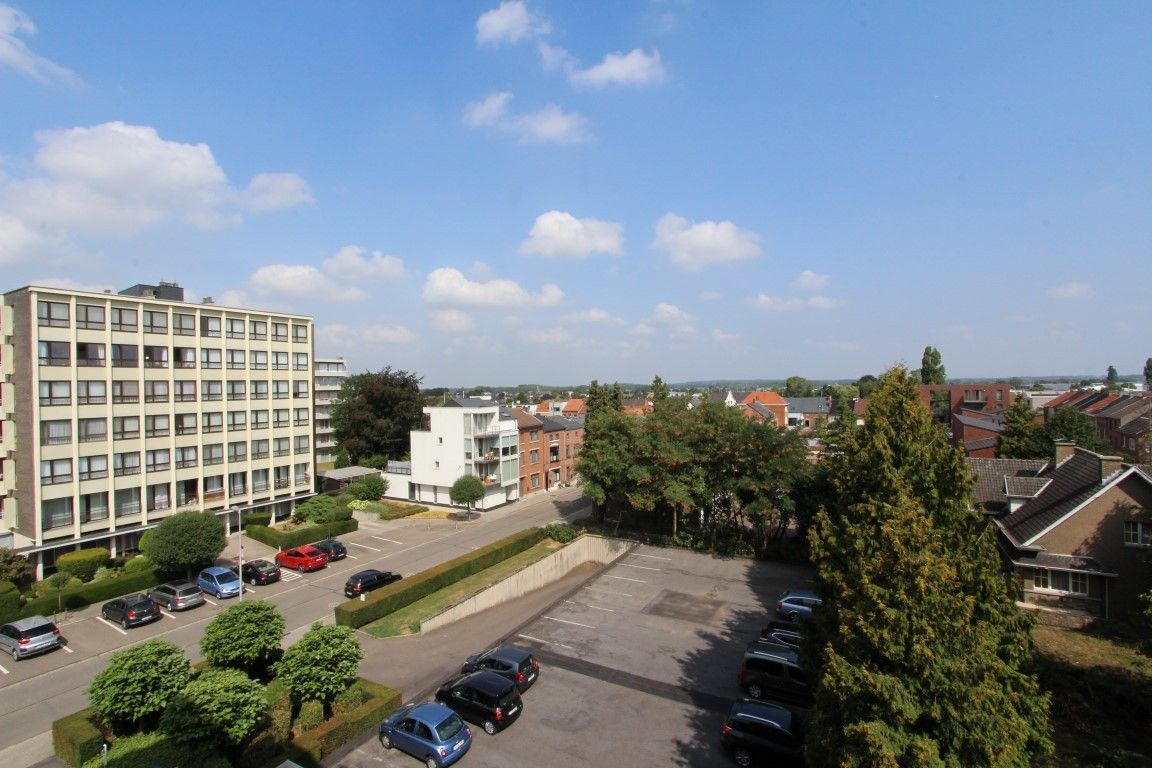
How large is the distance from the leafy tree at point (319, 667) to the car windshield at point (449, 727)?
415 centimetres

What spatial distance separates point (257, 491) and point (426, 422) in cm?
2300

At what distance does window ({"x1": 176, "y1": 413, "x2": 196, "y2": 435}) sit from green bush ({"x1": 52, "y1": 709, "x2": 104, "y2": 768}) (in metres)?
26.5

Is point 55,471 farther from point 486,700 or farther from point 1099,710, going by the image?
point 1099,710

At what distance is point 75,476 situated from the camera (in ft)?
115

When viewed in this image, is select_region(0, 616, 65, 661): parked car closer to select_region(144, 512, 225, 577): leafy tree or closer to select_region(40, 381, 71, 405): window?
select_region(144, 512, 225, 577): leafy tree

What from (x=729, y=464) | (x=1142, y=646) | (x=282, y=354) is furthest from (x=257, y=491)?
(x=1142, y=646)

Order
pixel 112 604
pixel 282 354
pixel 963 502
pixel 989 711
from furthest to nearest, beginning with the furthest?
pixel 282 354 → pixel 112 604 → pixel 963 502 → pixel 989 711

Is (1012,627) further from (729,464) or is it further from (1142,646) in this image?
(729,464)

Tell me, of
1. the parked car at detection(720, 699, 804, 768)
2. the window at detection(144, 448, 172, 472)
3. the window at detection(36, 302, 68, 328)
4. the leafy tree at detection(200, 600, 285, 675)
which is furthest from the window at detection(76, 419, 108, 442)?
the parked car at detection(720, 699, 804, 768)

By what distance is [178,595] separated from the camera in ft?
97.0

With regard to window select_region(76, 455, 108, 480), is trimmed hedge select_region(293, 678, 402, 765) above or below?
Answer: below

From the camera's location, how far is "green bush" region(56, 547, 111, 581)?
3297 centimetres

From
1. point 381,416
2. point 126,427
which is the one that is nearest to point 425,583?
point 126,427

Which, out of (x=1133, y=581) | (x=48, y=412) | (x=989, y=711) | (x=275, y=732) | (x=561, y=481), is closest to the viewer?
(x=989, y=711)
